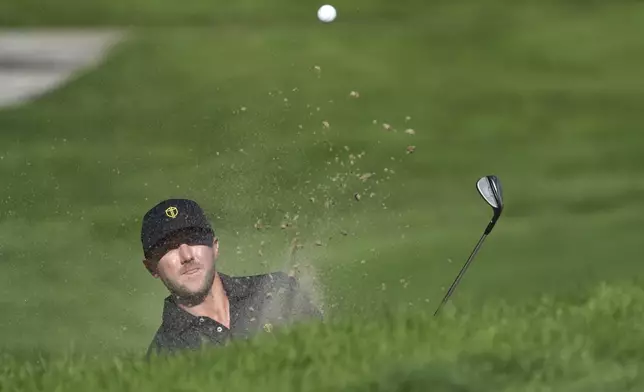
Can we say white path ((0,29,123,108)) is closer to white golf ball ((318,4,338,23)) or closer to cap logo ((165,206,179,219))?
white golf ball ((318,4,338,23))

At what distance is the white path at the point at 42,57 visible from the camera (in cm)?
1415

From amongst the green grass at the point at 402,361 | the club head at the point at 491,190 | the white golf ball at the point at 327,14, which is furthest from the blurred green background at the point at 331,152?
the green grass at the point at 402,361

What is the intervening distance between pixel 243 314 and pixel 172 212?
0.62 m

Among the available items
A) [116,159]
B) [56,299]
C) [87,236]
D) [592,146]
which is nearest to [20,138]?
[116,159]

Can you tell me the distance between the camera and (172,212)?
6.13 metres

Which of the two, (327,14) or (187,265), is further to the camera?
(327,14)

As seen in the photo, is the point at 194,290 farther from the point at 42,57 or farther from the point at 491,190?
the point at 42,57

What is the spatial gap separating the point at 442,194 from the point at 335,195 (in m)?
1.14

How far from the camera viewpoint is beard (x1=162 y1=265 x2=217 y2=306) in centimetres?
597

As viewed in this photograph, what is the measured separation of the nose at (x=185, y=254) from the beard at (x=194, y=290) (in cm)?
11

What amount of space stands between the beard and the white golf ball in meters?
9.82

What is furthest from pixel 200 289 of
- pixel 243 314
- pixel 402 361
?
pixel 402 361

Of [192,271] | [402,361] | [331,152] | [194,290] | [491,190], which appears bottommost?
[402,361]

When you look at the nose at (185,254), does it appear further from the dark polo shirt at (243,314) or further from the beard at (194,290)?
the dark polo shirt at (243,314)
